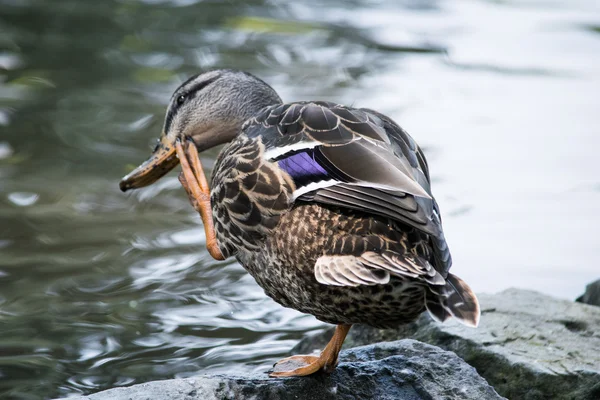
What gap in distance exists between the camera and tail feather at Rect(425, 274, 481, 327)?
3418mm

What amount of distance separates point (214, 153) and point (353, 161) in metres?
4.67

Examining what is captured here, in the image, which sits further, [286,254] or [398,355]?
[398,355]

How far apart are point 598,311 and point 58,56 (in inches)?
265

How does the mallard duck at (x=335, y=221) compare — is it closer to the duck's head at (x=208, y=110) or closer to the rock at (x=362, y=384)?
the rock at (x=362, y=384)

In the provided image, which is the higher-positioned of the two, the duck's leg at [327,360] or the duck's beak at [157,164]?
the duck's beak at [157,164]

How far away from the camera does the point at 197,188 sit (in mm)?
4738

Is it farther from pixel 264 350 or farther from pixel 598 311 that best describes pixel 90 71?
pixel 598 311

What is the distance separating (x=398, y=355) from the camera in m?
4.24

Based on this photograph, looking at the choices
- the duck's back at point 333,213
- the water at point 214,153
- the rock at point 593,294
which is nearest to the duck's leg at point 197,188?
the duck's back at point 333,213

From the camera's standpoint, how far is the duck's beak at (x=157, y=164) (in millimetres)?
5051

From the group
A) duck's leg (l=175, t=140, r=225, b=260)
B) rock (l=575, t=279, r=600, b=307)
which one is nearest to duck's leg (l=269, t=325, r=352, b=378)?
duck's leg (l=175, t=140, r=225, b=260)

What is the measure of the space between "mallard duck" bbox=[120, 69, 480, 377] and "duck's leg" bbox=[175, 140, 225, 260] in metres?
0.09

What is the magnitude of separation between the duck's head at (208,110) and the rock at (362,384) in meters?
1.46

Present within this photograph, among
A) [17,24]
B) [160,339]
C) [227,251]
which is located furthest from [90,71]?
[227,251]
